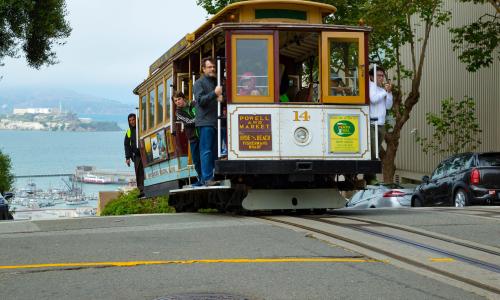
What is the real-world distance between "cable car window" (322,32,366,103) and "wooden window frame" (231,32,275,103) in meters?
0.83

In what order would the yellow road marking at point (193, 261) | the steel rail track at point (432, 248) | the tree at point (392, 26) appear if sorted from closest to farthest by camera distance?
the yellow road marking at point (193, 261)
the steel rail track at point (432, 248)
the tree at point (392, 26)

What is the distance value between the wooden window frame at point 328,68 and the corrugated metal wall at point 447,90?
25960 millimetres

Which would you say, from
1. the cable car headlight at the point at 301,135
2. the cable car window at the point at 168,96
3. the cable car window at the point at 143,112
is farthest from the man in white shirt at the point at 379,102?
the cable car window at the point at 143,112

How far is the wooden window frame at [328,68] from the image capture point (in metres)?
13.8

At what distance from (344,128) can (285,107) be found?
3.26 ft

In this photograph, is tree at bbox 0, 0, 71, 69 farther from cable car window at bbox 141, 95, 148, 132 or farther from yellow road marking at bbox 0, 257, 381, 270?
yellow road marking at bbox 0, 257, 381, 270

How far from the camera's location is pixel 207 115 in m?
13.7

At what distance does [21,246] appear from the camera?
9.96m

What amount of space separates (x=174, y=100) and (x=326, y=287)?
8.20 meters

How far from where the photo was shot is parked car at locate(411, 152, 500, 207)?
19.7 metres

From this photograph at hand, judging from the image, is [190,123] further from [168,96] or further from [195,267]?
[195,267]

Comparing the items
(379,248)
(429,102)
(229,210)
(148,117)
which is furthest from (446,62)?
(379,248)

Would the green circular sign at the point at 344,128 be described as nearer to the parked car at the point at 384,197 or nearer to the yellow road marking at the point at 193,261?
the yellow road marking at the point at 193,261

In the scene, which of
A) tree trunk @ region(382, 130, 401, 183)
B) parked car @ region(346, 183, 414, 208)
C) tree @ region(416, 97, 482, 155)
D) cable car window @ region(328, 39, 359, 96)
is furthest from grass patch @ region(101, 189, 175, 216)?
cable car window @ region(328, 39, 359, 96)
